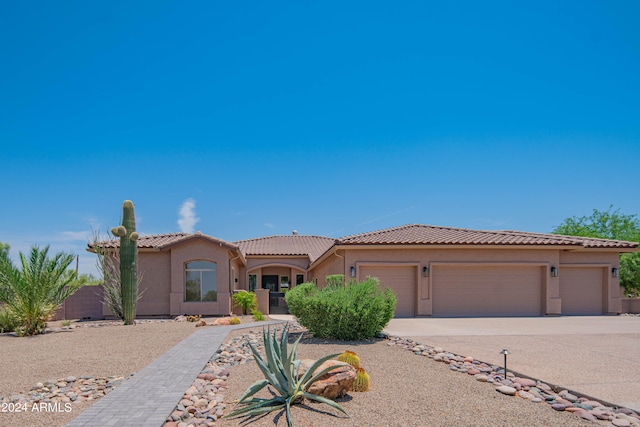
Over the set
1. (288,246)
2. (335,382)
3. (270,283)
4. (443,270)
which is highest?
(288,246)

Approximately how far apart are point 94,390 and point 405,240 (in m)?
13.8

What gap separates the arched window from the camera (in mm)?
20203

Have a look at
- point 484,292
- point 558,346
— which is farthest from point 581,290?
point 558,346

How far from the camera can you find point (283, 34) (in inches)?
599

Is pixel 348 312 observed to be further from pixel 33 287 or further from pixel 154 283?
pixel 154 283

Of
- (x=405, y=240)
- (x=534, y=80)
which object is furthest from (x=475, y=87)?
(x=405, y=240)

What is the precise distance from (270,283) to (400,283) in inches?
547

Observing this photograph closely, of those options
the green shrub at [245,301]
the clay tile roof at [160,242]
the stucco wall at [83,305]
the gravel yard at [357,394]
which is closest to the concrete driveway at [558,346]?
the gravel yard at [357,394]

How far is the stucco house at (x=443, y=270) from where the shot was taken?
18594mm

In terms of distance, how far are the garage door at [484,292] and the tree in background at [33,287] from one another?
1380 cm

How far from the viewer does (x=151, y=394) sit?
20.7ft

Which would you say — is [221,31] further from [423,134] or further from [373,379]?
[373,379]

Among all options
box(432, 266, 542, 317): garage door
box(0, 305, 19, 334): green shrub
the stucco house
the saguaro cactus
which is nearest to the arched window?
the stucco house

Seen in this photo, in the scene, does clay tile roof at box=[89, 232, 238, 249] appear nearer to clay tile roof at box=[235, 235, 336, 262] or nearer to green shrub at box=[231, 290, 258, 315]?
green shrub at box=[231, 290, 258, 315]
